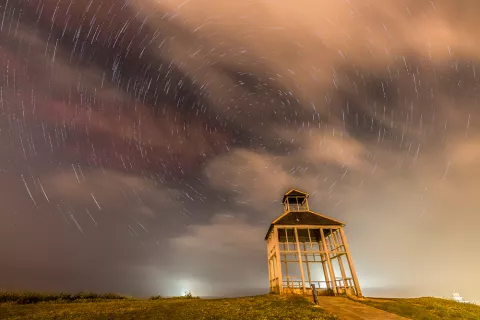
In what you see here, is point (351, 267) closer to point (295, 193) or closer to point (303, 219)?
point (303, 219)

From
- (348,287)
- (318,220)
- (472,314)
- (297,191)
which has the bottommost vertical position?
(472,314)

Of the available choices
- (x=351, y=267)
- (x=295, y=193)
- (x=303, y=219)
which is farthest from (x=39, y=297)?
(x=351, y=267)

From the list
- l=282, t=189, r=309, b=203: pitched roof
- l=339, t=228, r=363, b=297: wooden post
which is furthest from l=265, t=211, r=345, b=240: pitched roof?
l=282, t=189, r=309, b=203: pitched roof

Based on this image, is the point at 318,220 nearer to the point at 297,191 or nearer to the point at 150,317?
the point at 297,191

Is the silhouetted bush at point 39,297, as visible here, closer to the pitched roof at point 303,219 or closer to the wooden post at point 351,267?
the pitched roof at point 303,219

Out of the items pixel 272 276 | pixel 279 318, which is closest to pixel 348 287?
pixel 272 276

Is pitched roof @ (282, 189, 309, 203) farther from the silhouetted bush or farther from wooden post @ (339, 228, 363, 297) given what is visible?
the silhouetted bush

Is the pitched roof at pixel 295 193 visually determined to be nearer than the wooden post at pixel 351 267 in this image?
No

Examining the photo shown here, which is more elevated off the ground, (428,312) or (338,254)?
(338,254)

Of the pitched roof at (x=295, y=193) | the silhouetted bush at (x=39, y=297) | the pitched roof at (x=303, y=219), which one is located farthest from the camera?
the pitched roof at (x=295, y=193)

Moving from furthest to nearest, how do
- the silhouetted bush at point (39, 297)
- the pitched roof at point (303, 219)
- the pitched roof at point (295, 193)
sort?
1. the pitched roof at point (295, 193)
2. the pitched roof at point (303, 219)
3. the silhouetted bush at point (39, 297)

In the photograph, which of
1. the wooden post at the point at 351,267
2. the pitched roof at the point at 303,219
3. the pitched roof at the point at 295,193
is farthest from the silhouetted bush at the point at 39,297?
the wooden post at the point at 351,267

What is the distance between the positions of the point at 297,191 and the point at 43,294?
33.0m

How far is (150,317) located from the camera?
14.3 meters
